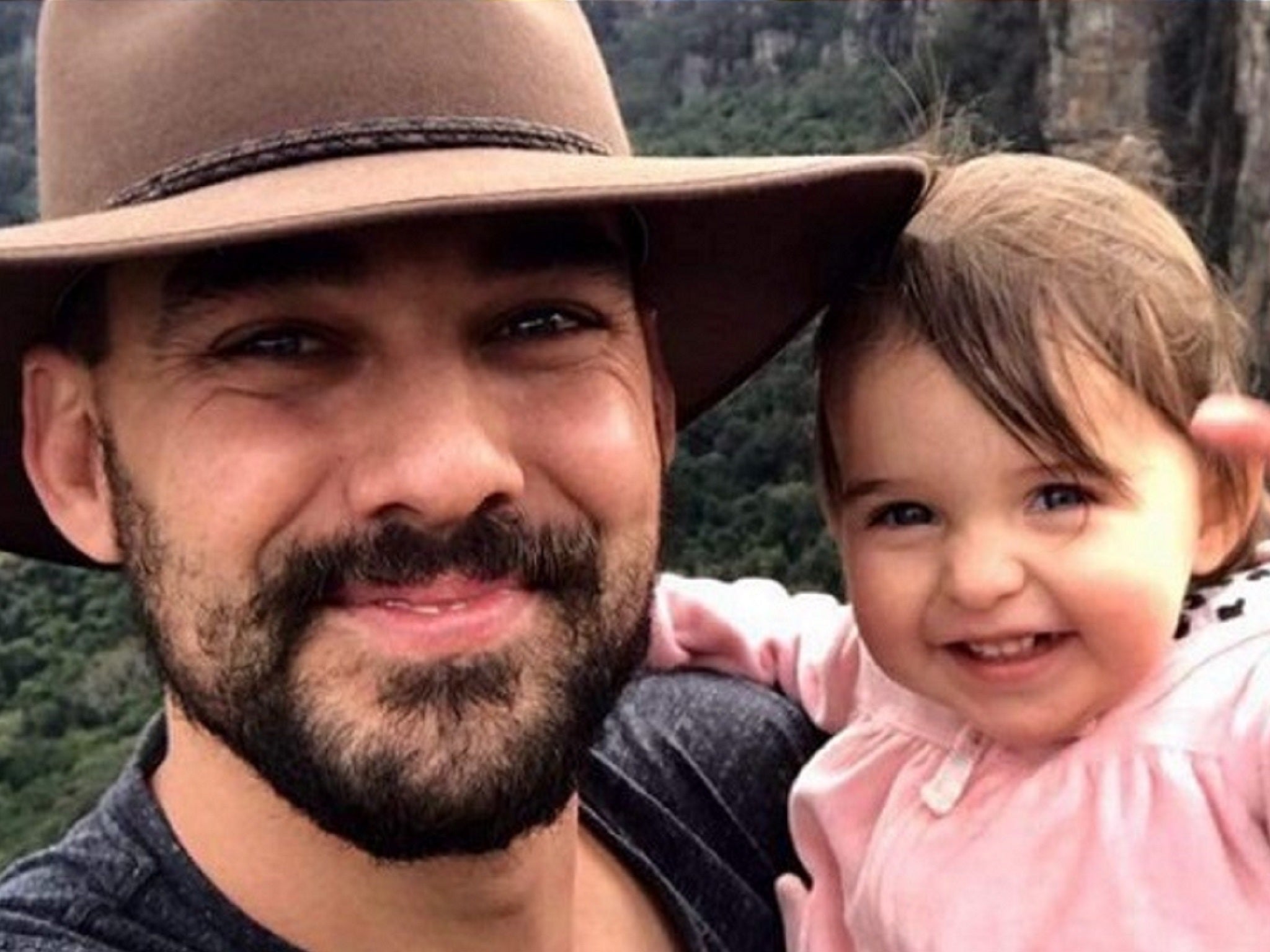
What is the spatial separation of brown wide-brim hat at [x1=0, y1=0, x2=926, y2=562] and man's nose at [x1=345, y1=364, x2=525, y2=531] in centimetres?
17

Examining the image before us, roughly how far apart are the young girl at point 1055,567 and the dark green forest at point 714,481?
861 mm

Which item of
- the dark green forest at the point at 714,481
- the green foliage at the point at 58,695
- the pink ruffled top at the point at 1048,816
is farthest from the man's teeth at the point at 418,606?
the green foliage at the point at 58,695

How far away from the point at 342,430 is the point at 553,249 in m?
0.25

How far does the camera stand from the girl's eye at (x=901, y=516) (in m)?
1.95

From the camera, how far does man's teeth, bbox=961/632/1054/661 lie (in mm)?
1923

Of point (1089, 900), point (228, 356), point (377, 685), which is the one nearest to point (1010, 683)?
point (1089, 900)

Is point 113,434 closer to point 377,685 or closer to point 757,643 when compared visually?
point 377,685

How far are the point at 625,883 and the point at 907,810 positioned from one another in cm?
29

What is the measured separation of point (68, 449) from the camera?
1824 mm

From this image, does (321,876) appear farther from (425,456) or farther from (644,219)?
(644,219)

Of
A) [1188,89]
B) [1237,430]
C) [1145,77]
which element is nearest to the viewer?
[1237,430]

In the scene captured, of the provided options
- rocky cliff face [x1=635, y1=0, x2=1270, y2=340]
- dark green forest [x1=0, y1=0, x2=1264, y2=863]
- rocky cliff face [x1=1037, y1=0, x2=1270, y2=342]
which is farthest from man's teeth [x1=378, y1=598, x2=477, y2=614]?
rocky cliff face [x1=1037, y1=0, x2=1270, y2=342]

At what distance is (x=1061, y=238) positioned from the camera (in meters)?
1.97

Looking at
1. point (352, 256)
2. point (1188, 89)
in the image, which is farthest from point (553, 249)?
point (1188, 89)
